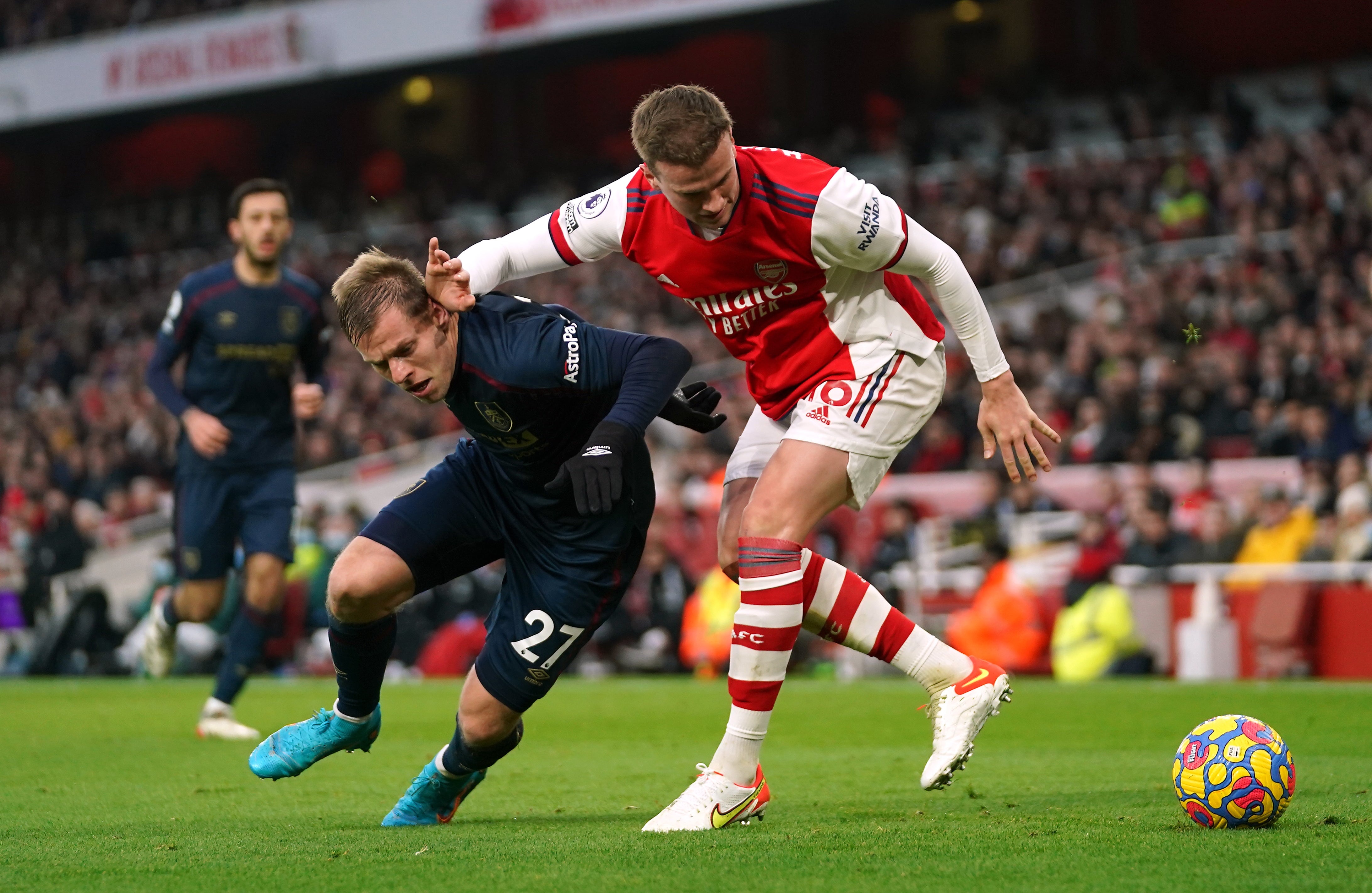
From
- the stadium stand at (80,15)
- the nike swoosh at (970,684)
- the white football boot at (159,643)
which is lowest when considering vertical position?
the white football boot at (159,643)

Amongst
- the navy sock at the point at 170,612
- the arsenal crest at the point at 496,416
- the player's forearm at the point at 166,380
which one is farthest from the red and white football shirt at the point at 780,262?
the navy sock at the point at 170,612

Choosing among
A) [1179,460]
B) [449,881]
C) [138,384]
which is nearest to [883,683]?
[1179,460]

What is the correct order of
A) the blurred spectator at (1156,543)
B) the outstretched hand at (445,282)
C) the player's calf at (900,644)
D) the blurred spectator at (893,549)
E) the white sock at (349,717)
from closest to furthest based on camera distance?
the outstretched hand at (445,282) < the white sock at (349,717) < the player's calf at (900,644) < the blurred spectator at (1156,543) < the blurred spectator at (893,549)

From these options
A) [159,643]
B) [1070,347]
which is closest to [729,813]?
[159,643]

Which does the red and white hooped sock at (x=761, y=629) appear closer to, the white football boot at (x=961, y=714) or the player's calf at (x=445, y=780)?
the white football boot at (x=961, y=714)

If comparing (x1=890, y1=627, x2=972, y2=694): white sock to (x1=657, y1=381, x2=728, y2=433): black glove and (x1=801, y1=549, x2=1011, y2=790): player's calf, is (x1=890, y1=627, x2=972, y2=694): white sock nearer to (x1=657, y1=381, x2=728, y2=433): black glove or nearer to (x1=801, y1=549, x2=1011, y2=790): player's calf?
(x1=801, y1=549, x2=1011, y2=790): player's calf

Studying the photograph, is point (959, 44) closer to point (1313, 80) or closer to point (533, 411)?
point (1313, 80)

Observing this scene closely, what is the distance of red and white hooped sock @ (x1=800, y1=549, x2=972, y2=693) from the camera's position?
202 inches

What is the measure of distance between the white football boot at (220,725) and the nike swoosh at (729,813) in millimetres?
3918

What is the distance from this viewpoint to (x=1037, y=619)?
12836mm

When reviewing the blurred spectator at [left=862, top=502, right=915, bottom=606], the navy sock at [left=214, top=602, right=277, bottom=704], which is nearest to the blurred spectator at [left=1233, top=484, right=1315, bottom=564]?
the blurred spectator at [left=862, top=502, right=915, bottom=606]

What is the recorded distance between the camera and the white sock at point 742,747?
4.58m

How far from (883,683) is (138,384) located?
16587mm

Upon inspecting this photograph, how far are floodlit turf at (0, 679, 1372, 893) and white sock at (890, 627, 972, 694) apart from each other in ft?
1.26
